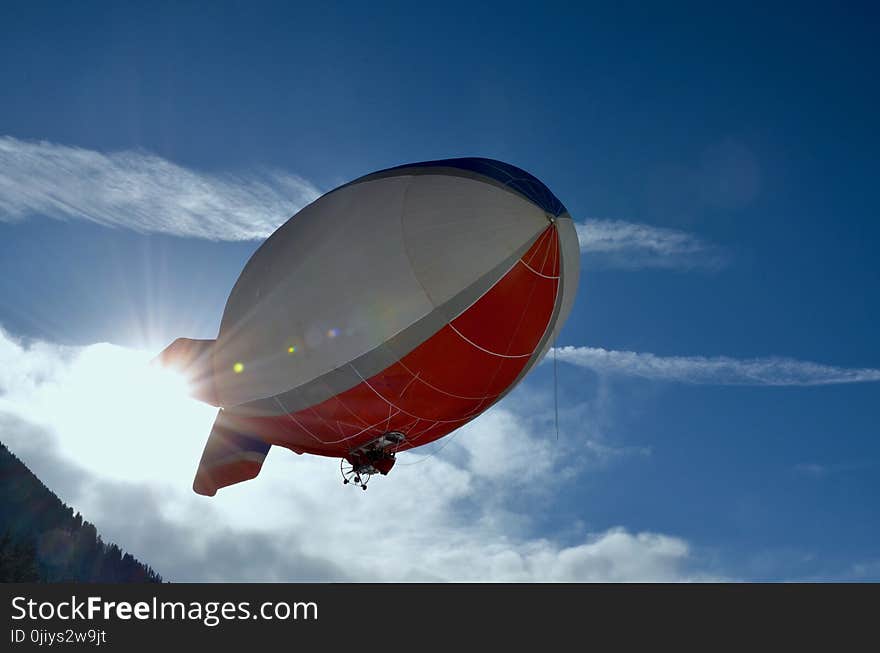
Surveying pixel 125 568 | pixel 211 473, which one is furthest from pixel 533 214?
pixel 125 568

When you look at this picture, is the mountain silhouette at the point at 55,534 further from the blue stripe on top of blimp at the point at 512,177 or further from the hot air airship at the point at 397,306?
the blue stripe on top of blimp at the point at 512,177

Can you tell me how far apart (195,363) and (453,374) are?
12.4 metres

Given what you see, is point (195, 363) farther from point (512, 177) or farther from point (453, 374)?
point (512, 177)

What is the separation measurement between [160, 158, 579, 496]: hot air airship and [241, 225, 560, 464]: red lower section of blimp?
0.18ft

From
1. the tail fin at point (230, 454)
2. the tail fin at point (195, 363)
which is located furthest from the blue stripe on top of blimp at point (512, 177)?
the tail fin at point (230, 454)

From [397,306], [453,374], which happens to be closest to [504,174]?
[397,306]

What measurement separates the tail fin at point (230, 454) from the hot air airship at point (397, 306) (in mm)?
2314

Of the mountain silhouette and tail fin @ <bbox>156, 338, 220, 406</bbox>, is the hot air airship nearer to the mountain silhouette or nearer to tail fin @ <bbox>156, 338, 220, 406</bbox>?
tail fin @ <bbox>156, 338, 220, 406</bbox>

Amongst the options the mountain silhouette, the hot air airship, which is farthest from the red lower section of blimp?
the mountain silhouette

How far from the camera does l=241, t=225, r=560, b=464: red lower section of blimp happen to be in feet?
70.5

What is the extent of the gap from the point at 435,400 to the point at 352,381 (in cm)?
322

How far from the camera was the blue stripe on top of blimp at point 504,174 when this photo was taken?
70.6ft

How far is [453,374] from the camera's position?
22891mm

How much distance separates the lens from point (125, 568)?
14625 centimetres
